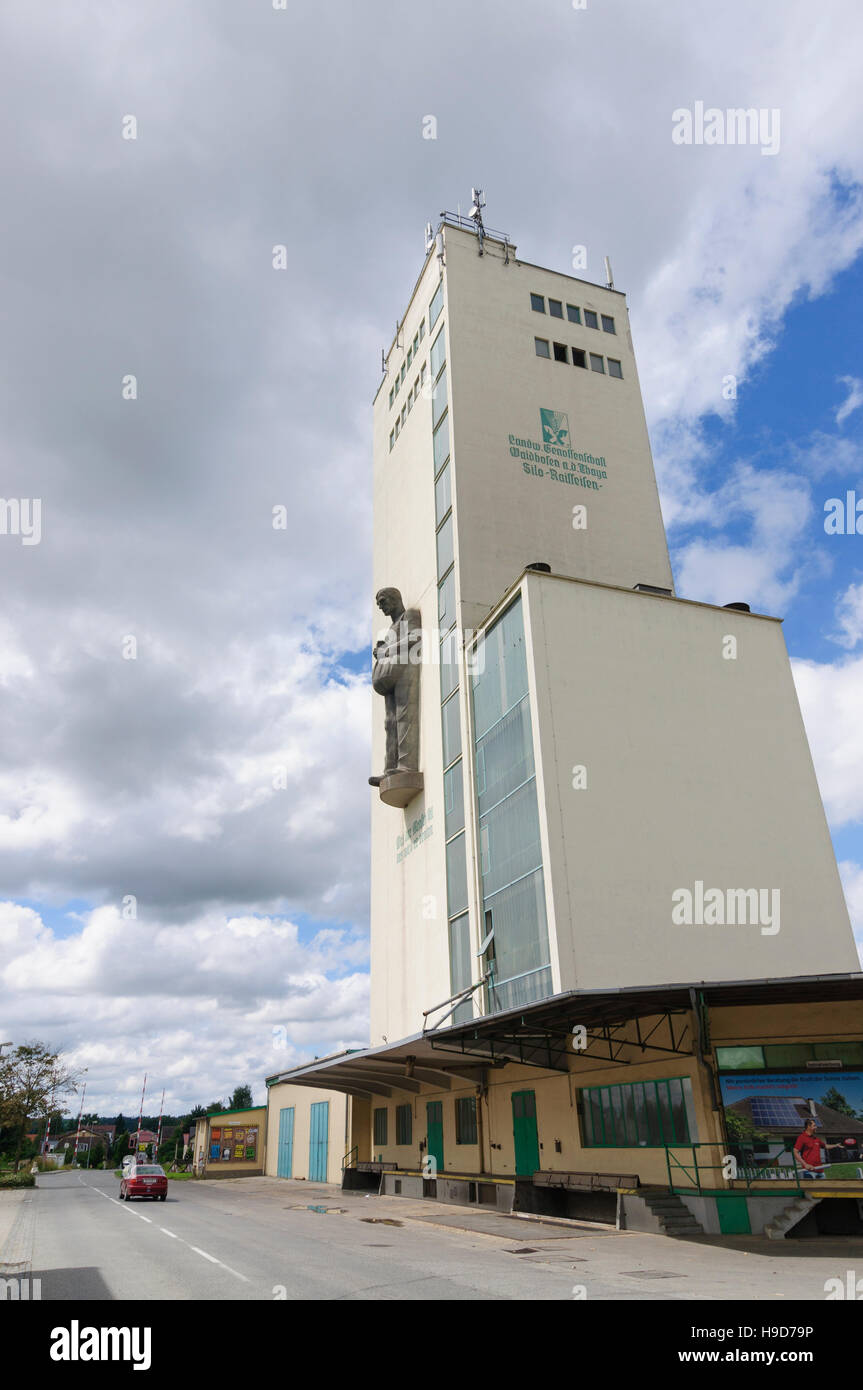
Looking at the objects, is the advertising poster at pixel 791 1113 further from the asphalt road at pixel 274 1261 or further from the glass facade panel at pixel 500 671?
the glass facade panel at pixel 500 671

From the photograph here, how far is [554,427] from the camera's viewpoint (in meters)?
39.4

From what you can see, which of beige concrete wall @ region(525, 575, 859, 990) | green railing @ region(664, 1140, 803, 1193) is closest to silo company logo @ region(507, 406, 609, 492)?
beige concrete wall @ region(525, 575, 859, 990)

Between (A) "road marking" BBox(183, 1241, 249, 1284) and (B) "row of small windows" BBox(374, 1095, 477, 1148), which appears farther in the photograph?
(B) "row of small windows" BBox(374, 1095, 477, 1148)

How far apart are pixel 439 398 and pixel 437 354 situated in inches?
107

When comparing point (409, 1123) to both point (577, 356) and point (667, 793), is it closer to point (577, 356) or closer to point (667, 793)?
point (667, 793)

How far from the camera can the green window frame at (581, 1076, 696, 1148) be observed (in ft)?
68.4

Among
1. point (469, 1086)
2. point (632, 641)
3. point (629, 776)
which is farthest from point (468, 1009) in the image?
point (632, 641)

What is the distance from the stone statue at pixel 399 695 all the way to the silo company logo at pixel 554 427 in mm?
9728

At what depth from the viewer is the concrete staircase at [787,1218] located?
17484mm

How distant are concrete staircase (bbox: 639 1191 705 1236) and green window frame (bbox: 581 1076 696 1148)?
164 cm

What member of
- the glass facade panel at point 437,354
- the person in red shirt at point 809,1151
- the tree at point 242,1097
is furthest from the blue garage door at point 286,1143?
the tree at point 242,1097

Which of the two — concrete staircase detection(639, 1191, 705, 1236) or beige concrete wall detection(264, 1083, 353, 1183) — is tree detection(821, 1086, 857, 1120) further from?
beige concrete wall detection(264, 1083, 353, 1183)

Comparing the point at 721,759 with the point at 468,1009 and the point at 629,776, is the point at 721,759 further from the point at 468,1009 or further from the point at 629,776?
the point at 468,1009
